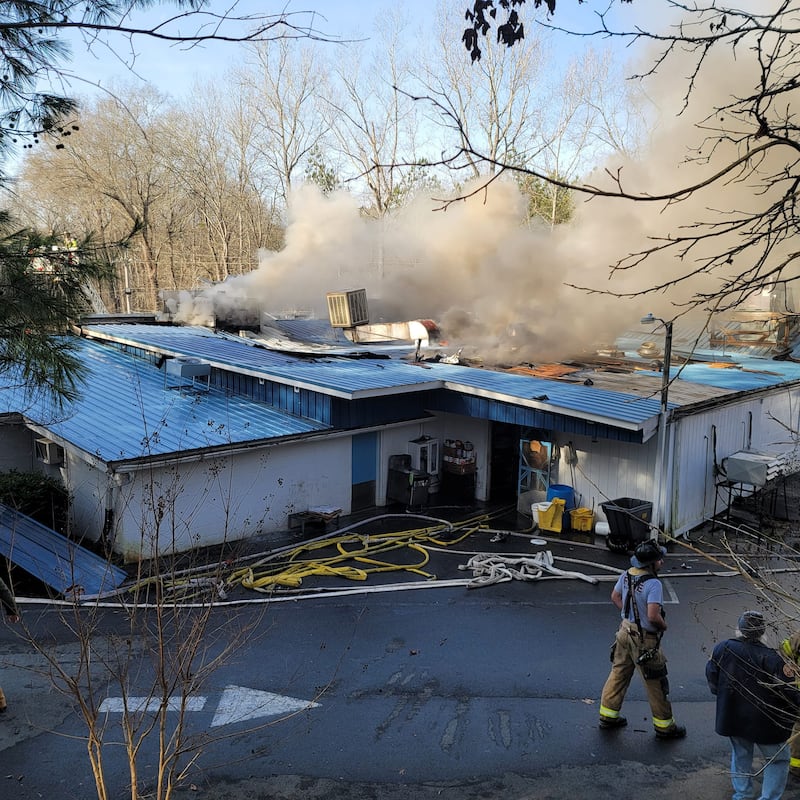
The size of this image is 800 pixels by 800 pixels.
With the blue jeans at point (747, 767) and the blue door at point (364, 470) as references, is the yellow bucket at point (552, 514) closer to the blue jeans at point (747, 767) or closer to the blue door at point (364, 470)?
the blue door at point (364, 470)

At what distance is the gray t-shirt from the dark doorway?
28.4ft

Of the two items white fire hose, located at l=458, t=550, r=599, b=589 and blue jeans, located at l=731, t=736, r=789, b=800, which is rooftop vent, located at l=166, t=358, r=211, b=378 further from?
blue jeans, located at l=731, t=736, r=789, b=800

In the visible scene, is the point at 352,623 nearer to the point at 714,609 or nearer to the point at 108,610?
the point at 108,610

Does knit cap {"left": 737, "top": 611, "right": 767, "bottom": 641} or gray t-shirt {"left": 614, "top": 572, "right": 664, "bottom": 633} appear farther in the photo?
gray t-shirt {"left": 614, "top": 572, "right": 664, "bottom": 633}

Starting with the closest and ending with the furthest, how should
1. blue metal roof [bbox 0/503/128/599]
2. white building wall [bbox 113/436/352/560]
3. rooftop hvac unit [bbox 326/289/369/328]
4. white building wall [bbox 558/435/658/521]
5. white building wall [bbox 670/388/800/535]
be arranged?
blue metal roof [bbox 0/503/128/599] → white building wall [bbox 113/436/352/560] → white building wall [bbox 558/435/658/521] → white building wall [bbox 670/388/800/535] → rooftop hvac unit [bbox 326/289/369/328]

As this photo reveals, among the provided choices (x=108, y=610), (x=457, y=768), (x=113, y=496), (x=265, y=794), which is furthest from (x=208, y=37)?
(x=113, y=496)

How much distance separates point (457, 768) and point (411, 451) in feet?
30.0

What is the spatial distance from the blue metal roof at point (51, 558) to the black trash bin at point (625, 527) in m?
7.63

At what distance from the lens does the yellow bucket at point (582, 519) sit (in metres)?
12.5

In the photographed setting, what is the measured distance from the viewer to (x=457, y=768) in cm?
544

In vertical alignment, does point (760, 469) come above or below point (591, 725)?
above

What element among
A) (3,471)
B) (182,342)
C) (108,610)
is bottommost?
(108,610)

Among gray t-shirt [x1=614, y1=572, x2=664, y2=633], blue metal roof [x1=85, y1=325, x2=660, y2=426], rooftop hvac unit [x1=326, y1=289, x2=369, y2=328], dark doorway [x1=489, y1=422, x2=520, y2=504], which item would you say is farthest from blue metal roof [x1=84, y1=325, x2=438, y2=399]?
gray t-shirt [x1=614, y1=572, x2=664, y2=633]

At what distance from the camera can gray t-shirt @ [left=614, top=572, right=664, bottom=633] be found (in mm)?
5746
